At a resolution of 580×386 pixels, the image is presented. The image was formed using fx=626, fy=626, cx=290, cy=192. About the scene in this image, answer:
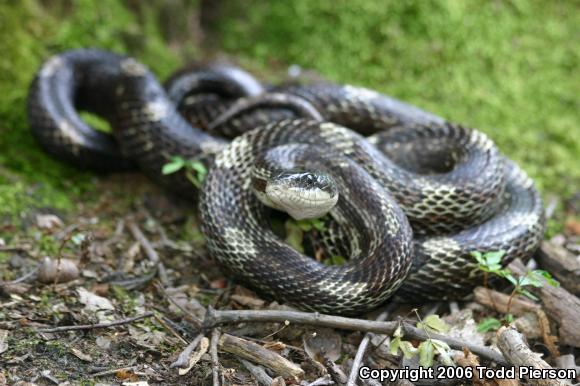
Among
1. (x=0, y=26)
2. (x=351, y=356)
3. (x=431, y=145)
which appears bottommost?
(x=351, y=356)

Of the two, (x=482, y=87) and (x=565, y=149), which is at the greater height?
(x=482, y=87)

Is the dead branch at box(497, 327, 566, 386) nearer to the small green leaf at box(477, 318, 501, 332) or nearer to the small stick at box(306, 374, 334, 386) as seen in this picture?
the small green leaf at box(477, 318, 501, 332)

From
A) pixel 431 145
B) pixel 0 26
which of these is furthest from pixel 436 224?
pixel 0 26

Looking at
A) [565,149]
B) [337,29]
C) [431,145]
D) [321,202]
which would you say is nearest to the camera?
[321,202]

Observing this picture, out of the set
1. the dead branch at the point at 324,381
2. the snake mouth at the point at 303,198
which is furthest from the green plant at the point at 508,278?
the dead branch at the point at 324,381

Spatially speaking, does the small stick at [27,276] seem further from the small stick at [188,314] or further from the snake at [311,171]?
the snake at [311,171]

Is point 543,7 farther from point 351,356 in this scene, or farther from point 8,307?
point 8,307
